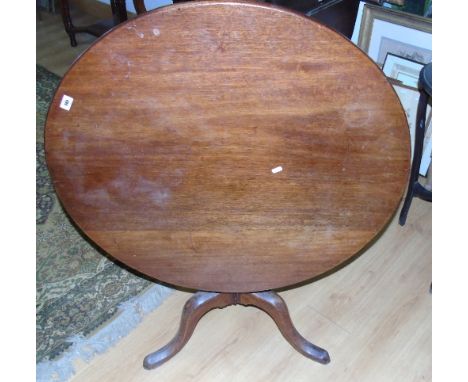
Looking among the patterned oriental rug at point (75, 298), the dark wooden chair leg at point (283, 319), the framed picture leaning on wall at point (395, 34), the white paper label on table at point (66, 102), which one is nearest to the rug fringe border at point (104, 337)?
the patterned oriental rug at point (75, 298)

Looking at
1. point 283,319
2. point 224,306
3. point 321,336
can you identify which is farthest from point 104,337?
point 321,336

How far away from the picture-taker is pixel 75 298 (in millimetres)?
1838

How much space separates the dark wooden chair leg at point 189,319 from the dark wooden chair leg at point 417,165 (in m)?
0.95

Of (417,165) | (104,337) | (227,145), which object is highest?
(227,145)

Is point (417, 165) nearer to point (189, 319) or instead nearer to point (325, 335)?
point (325, 335)

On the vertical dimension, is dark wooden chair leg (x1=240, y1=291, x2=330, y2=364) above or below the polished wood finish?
above

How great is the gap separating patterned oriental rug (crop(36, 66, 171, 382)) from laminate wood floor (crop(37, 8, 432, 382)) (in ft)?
0.16

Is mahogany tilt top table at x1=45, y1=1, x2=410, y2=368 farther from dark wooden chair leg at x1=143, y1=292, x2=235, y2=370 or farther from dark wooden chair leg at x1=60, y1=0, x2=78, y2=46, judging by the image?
dark wooden chair leg at x1=60, y1=0, x2=78, y2=46

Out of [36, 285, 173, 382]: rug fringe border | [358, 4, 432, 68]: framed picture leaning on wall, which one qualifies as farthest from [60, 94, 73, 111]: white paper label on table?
[358, 4, 432, 68]: framed picture leaning on wall

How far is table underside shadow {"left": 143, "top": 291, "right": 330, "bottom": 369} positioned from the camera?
5.08ft

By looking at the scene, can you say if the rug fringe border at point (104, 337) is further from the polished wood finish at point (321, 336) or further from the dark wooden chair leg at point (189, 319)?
the dark wooden chair leg at point (189, 319)

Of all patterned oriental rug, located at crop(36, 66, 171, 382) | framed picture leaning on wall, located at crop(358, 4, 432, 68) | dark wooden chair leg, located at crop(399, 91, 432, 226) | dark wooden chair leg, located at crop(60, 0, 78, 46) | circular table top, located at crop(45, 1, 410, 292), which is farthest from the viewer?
dark wooden chair leg, located at crop(60, 0, 78, 46)

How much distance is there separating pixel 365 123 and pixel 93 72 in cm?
56

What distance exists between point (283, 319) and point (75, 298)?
2.56 ft
